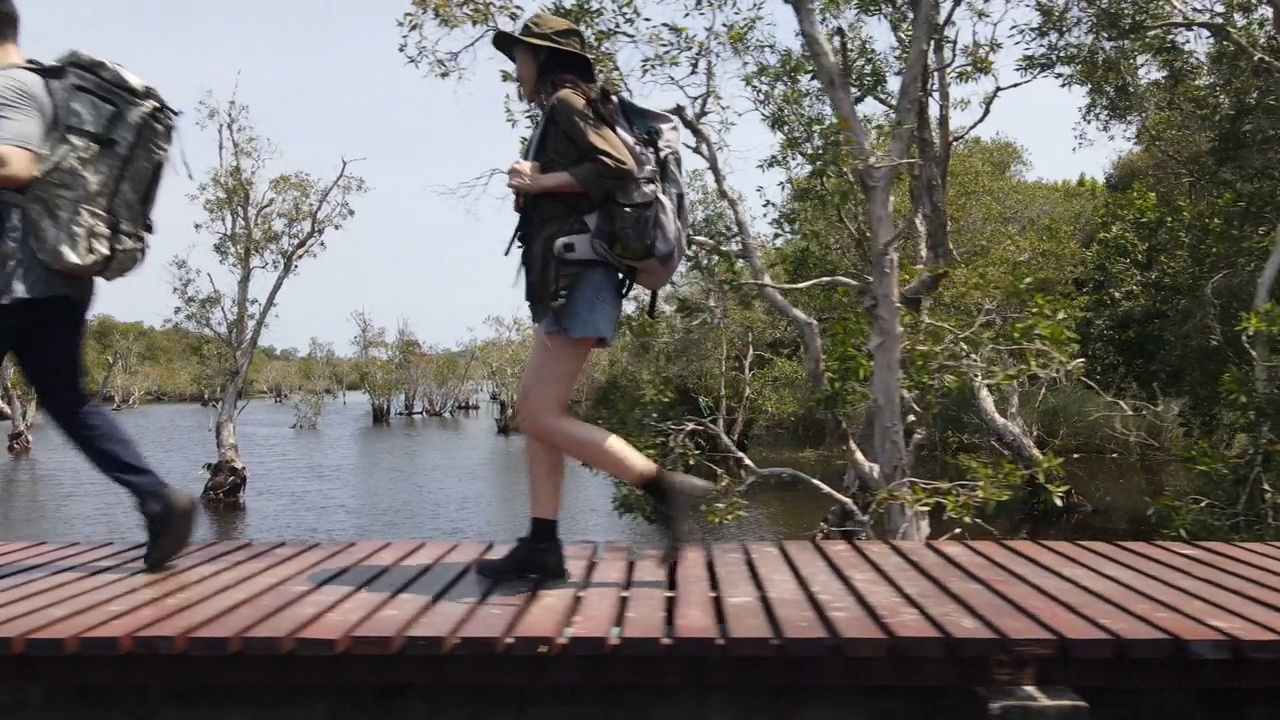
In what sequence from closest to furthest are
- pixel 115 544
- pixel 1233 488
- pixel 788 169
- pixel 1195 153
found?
pixel 115 544 < pixel 788 169 < pixel 1233 488 < pixel 1195 153

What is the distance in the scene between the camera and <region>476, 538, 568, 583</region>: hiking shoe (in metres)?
3.35

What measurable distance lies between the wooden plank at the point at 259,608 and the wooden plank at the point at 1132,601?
7.65 ft

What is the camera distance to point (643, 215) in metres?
3.18

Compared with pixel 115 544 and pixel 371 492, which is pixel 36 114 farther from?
pixel 371 492

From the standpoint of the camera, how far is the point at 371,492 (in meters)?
24.4

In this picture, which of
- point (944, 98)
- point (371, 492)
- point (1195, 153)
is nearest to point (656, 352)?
point (944, 98)

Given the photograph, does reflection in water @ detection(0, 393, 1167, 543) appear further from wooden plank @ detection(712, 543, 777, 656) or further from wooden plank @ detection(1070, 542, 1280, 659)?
wooden plank @ detection(1070, 542, 1280, 659)

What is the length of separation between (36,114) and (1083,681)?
11.0ft

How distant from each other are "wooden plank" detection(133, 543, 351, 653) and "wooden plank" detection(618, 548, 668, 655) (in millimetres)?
1019

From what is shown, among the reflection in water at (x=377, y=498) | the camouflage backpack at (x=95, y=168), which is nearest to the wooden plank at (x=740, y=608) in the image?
the camouflage backpack at (x=95, y=168)

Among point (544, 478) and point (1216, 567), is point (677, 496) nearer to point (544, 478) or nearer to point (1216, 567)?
point (544, 478)

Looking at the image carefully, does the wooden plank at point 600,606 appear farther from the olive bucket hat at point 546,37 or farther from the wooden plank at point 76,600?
the olive bucket hat at point 546,37

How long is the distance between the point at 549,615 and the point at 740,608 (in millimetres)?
524

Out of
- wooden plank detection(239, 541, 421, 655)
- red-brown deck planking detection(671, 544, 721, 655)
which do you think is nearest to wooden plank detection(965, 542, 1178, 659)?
red-brown deck planking detection(671, 544, 721, 655)
